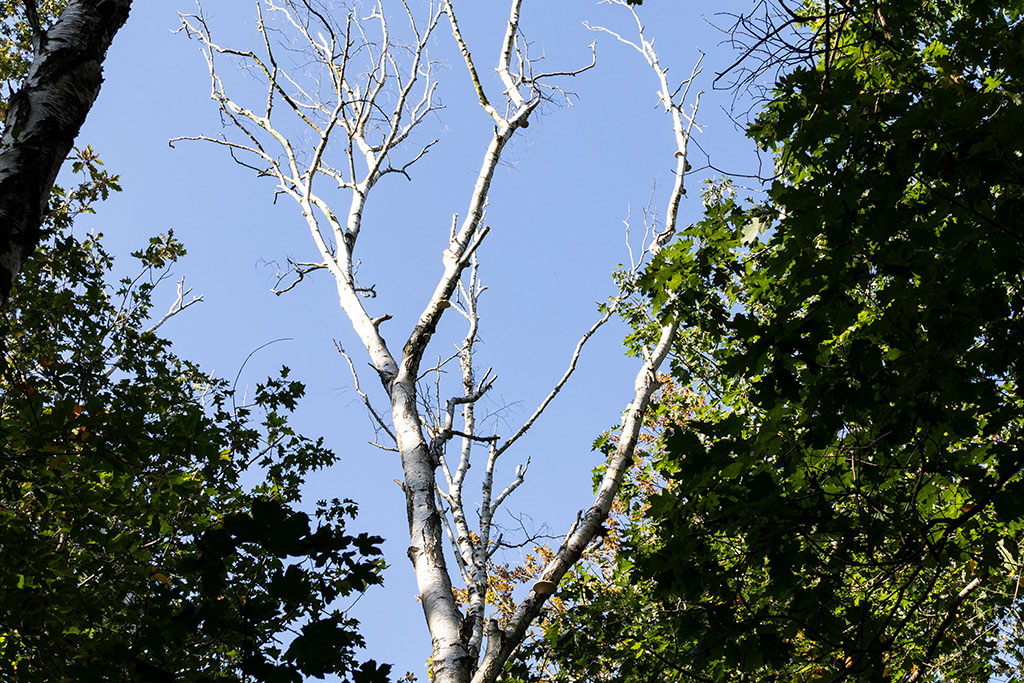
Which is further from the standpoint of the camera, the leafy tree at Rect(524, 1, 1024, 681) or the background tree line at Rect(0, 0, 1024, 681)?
the leafy tree at Rect(524, 1, 1024, 681)

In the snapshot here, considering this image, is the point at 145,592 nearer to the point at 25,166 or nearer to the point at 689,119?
the point at 25,166

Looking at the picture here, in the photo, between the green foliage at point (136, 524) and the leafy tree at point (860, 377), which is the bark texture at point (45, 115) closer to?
the green foliage at point (136, 524)

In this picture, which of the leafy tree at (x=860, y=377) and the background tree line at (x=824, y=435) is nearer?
the background tree line at (x=824, y=435)

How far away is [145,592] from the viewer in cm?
520

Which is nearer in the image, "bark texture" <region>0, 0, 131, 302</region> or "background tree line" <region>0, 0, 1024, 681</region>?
"background tree line" <region>0, 0, 1024, 681</region>

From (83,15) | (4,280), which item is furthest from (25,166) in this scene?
(83,15)

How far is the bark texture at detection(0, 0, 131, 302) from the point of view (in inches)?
129

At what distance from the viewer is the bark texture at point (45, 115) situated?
327 cm

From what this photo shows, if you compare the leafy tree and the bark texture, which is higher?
the bark texture

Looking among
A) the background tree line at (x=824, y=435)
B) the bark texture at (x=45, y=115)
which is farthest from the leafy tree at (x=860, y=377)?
the bark texture at (x=45, y=115)

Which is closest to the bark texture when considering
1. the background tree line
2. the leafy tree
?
the background tree line

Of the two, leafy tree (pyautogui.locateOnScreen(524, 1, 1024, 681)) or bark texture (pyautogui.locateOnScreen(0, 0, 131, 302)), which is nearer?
leafy tree (pyautogui.locateOnScreen(524, 1, 1024, 681))

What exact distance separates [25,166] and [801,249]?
3.33 meters

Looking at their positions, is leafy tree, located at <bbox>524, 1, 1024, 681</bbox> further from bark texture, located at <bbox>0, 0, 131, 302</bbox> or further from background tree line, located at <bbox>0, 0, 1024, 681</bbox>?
bark texture, located at <bbox>0, 0, 131, 302</bbox>
